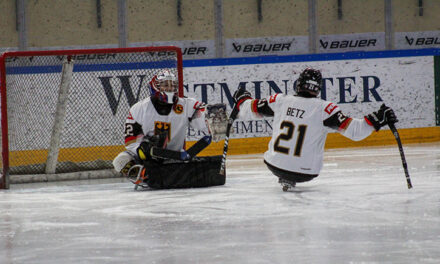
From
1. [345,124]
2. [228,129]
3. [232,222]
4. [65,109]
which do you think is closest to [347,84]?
[65,109]

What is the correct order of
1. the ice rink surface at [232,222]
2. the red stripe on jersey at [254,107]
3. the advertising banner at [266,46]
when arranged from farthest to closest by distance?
1. the advertising banner at [266,46]
2. the red stripe on jersey at [254,107]
3. the ice rink surface at [232,222]

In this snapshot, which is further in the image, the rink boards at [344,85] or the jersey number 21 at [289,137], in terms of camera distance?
the rink boards at [344,85]

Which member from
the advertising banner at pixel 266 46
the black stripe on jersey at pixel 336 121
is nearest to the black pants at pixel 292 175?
the black stripe on jersey at pixel 336 121

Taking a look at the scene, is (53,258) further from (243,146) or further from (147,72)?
(243,146)

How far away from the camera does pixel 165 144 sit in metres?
5.59

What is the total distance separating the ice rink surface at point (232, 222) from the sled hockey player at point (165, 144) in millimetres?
139

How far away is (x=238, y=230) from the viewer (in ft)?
12.1

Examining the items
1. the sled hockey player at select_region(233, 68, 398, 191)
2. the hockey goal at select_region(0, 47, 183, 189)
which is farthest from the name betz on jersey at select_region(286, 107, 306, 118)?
the hockey goal at select_region(0, 47, 183, 189)

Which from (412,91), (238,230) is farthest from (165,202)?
(412,91)

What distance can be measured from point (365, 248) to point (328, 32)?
8.06 metres

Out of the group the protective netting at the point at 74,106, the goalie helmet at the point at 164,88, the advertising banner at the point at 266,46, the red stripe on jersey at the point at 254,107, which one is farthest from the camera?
the advertising banner at the point at 266,46

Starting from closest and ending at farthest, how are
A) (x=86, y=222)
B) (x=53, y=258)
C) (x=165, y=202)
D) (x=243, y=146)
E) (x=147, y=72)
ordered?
(x=53, y=258) < (x=86, y=222) < (x=165, y=202) < (x=147, y=72) < (x=243, y=146)

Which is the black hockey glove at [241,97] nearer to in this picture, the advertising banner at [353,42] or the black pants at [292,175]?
the black pants at [292,175]

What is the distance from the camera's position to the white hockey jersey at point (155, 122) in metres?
5.55
